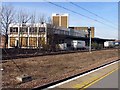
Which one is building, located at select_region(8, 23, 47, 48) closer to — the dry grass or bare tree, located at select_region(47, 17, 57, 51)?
bare tree, located at select_region(47, 17, 57, 51)

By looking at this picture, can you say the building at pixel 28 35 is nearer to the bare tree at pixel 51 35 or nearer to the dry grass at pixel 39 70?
the bare tree at pixel 51 35

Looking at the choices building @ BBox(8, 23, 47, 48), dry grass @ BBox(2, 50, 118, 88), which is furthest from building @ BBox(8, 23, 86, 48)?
dry grass @ BBox(2, 50, 118, 88)

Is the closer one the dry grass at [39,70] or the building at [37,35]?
the dry grass at [39,70]

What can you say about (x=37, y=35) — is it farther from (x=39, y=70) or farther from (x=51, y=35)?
(x=39, y=70)

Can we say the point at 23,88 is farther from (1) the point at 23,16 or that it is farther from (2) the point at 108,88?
(1) the point at 23,16

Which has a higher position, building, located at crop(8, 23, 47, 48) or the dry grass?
building, located at crop(8, 23, 47, 48)

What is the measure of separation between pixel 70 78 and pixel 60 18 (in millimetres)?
156560

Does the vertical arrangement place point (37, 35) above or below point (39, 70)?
above

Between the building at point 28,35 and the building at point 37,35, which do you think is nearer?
the building at point 37,35

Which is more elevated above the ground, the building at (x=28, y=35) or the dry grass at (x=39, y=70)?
the building at (x=28, y=35)

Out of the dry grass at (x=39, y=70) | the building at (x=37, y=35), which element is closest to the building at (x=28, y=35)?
the building at (x=37, y=35)

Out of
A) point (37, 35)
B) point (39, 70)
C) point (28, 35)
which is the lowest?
point (39, 70)

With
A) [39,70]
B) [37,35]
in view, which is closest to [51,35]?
[37,35]

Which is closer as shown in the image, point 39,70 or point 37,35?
point 39,70
